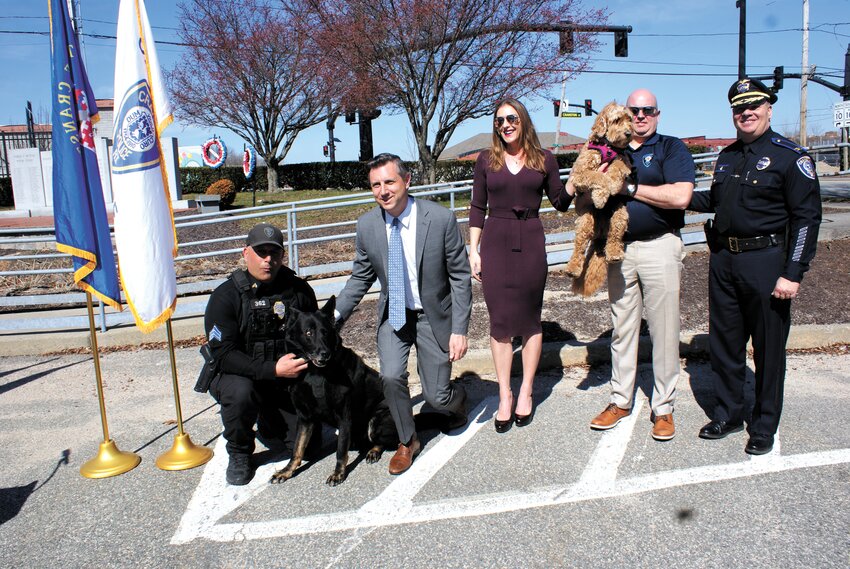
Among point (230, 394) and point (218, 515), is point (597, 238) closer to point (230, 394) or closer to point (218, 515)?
point (230, 394)

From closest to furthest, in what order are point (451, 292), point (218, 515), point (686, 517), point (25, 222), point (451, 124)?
point (686, 517), point (218, 515), point (451, 292), point (451, 124), point (25, 222)

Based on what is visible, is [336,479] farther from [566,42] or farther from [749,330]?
[566,42]

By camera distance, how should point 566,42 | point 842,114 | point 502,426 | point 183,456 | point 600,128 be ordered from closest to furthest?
point 600,128, point 183,456, point 502,426, point 566,42, point 842,114

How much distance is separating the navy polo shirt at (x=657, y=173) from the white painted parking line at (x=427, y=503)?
1.38 meters

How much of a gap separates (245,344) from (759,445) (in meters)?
3.10

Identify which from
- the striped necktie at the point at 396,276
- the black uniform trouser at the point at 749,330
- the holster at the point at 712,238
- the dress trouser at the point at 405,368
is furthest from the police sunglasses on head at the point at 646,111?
the dress trouser at the point at 405,368

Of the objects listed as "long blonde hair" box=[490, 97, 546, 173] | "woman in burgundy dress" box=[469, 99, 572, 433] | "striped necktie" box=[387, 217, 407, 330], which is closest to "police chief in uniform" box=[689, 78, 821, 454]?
"woman in burgundy dress" box=[469, 99, 572, 433]

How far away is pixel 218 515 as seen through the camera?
3383mm

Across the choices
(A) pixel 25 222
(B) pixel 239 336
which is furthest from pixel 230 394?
(A) pixel 25 222

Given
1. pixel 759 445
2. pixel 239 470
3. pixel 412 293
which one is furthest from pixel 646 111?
pixel 239 470

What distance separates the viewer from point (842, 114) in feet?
68.2

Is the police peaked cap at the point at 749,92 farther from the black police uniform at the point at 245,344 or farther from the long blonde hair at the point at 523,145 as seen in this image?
the black police uniform at the point at 245,344

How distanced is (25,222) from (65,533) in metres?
19.7

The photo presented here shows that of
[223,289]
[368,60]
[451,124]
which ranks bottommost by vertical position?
[223,289]
